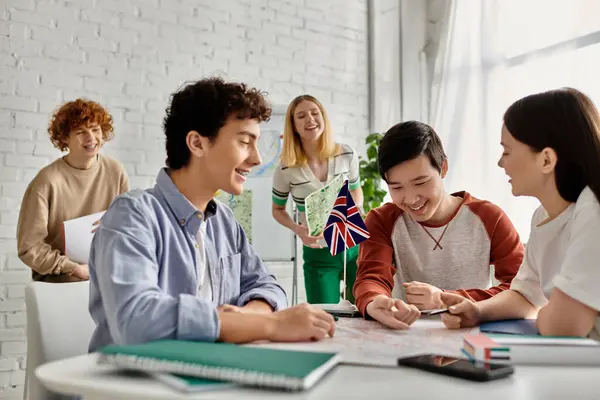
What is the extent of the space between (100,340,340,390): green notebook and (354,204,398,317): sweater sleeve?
2.52 feet

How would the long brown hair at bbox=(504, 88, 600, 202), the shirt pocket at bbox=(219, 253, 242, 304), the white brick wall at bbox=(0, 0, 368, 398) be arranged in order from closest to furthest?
the long brown hair at bbox=(504, 88, 600, 202), the shirt pocket at bbox=(219, 253, 242, 304), the white brick wall at bbox=(0, 0, 368, 398)

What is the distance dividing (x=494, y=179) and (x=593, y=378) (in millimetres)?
3447

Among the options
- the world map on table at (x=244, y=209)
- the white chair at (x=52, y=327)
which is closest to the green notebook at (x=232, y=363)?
the white chair at (x=52, y=327)

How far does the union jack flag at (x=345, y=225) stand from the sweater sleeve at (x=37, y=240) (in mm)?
1621

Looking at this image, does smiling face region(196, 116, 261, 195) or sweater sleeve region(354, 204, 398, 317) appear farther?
sweater sleeve region(354, 204, 398, 317)

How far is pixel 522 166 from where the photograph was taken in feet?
4.74

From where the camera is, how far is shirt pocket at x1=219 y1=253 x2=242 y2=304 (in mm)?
1582

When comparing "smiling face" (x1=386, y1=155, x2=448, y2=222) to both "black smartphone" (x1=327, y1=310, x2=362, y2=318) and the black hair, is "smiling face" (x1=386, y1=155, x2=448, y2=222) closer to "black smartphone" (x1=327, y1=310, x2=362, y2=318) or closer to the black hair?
the black hair

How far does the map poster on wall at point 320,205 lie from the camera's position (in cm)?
201

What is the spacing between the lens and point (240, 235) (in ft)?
5.57

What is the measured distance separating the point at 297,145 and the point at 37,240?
4.72 ft

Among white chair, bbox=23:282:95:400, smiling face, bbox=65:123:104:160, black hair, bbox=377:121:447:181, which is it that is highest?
smiling face, bbox=65:123:104:160

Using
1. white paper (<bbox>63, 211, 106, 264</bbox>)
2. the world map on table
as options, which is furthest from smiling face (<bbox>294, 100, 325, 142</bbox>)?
white paper (<bbox>63, 211, 106, 264</bbox>)

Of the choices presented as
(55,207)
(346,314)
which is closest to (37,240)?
(55,207)
